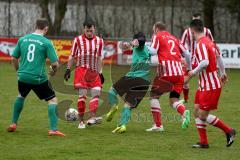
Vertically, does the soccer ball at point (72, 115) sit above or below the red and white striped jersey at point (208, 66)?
below

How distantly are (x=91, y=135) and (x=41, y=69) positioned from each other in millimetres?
1423

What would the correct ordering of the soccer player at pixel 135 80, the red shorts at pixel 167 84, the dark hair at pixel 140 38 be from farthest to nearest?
the red shorts at pixel 167 84 → the soccer player at pixel 135 80 → the dark hair at pixel 140 38

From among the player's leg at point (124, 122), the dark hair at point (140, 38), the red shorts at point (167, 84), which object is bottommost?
the player's leg at point (124, 122)

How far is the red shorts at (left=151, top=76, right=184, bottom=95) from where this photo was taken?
1216 cm

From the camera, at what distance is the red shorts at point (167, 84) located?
39.9 feet

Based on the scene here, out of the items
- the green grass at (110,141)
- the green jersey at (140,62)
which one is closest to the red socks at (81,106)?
the green grass at (110,141)

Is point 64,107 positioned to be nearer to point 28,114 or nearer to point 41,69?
point 28,114

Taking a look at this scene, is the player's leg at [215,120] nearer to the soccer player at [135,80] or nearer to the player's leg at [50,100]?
the soccer player at [135,80]

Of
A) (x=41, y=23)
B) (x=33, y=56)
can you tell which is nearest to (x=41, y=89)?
(x=33, y=56)

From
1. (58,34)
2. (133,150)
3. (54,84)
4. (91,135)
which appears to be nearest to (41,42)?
(91,135)

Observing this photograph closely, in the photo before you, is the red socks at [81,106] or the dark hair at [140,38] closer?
the dark hair at [140,38]

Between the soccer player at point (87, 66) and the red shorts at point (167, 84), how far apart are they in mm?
1086

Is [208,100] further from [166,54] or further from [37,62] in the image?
[37,62]

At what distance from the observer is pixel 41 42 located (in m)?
11.1
